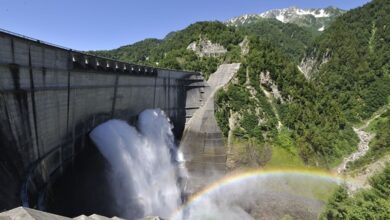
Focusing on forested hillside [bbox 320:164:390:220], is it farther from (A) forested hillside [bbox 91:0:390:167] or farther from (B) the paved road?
(B) the paved road

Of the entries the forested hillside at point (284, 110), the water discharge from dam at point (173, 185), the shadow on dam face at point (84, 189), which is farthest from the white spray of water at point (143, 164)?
the forested hillside at point (284, 110)

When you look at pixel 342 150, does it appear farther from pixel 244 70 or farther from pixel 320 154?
pixel 244 70

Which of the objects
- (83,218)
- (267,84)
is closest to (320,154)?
(267,84)

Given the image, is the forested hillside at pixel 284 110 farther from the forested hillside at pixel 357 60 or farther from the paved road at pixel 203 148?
the paved road at pixel 203 148

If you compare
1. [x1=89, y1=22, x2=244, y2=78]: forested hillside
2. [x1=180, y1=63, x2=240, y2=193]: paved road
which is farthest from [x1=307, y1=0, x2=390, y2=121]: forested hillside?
[x1=180, y1=63, x2=240, y2=193]: paved road

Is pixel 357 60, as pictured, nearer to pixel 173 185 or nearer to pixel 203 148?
pixel 203 148
